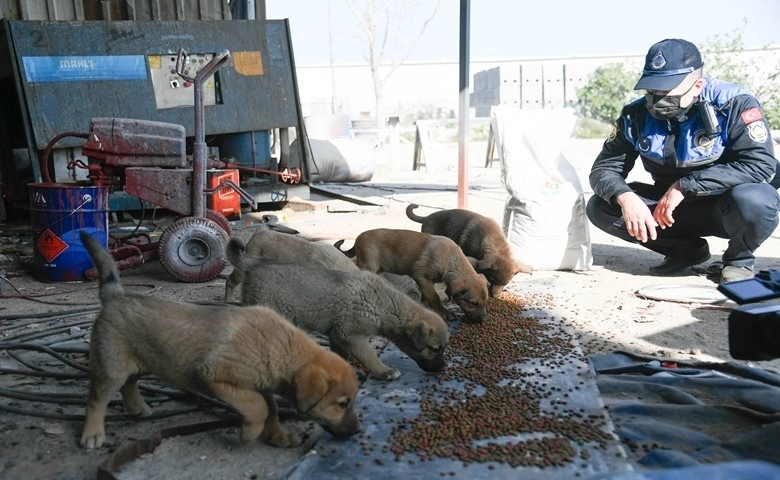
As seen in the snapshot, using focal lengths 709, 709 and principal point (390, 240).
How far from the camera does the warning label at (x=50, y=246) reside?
6188 millimetres

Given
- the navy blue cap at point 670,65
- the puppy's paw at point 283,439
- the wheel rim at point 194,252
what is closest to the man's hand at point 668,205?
the navy blue cap at point 670,65

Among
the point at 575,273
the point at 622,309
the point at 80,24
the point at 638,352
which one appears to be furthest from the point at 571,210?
the point at 80,24

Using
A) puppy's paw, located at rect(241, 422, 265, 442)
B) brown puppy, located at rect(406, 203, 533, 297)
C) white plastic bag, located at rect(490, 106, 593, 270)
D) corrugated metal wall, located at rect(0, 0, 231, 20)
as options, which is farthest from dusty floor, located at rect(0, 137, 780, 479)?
corrugated metal wall, located at rect(0, 0, 231, 20)

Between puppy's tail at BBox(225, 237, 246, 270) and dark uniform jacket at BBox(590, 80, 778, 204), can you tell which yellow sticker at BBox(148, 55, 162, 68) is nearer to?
puppy's tail at BBox(225, 237, 246, 270)

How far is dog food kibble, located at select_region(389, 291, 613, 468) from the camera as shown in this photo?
9.93 ft

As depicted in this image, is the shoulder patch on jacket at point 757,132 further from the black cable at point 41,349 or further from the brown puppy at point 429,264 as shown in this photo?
the black cable at point 41,349

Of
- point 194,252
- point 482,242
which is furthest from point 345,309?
point 194,252

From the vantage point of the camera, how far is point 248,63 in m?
10.1

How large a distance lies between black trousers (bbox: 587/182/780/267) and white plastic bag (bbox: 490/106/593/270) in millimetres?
324

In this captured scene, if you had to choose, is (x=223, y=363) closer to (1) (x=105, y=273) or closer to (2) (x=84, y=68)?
(1) (x=105, y=273)

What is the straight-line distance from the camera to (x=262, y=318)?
3.21 m

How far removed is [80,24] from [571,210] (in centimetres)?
647

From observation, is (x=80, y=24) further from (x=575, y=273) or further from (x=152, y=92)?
(x=575, y=273)

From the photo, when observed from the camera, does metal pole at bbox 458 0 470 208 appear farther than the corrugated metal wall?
No
